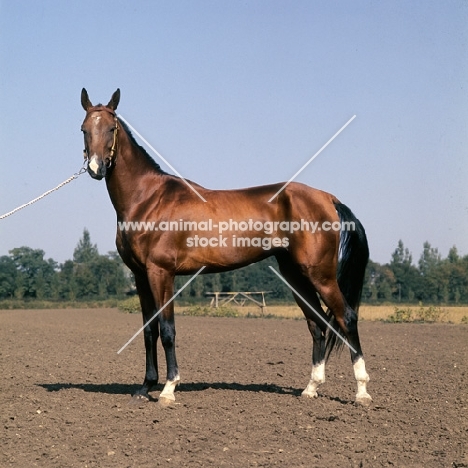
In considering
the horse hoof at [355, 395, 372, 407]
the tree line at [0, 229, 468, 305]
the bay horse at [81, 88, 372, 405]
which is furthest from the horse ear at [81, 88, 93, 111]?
the tree line at [0, 229, 468, 305]

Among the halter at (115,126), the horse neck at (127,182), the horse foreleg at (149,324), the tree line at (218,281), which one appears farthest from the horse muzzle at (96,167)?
the tree line at (218,281)

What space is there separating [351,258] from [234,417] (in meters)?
2.64

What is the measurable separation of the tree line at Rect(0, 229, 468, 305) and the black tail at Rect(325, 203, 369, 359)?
104 feet

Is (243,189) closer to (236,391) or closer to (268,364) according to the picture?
(236,391)

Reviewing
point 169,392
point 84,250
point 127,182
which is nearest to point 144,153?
point 127,182

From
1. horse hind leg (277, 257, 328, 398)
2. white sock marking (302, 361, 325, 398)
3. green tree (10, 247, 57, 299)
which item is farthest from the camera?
green tree (10, 247, 57, 299)

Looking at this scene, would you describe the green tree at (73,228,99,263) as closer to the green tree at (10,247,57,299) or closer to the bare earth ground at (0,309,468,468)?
the green tree at (10,247,57,299)

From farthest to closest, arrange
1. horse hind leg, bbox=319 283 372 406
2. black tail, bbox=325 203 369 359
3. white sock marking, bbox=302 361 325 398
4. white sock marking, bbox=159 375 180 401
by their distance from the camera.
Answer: black tail, bbox=325 203 369 359 → white sock marking, bbox=302 361 325 398 → horse hind leg, bbox=319 283 372 406 → white sock marking, bbox=159 375 180 401

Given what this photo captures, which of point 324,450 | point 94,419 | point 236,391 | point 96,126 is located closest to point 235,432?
point 324,450

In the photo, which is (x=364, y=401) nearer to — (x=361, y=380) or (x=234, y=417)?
(x=361, y=380)

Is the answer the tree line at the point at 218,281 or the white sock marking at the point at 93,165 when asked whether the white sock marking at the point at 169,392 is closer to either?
the white sock marking at the point at 93,165

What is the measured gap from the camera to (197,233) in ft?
23.5

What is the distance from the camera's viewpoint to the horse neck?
7336 millimetres

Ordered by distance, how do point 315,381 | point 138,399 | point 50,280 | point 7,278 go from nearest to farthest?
point 138,399
point 315,381
point 7,278
point 50,280
